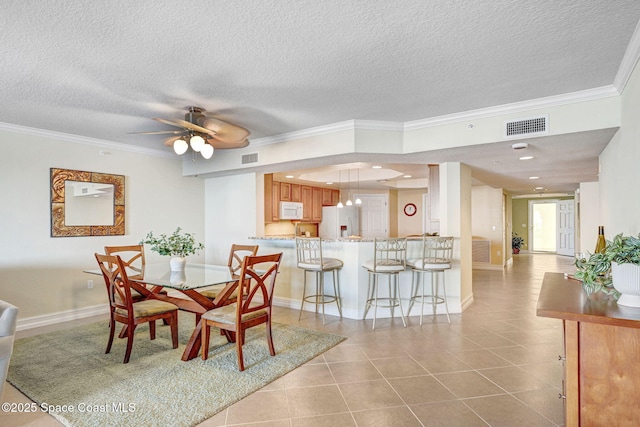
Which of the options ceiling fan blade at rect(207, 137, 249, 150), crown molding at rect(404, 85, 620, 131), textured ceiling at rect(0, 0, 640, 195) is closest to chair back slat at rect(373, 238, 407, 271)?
crown molding at rect(404, 85, 620, 131)

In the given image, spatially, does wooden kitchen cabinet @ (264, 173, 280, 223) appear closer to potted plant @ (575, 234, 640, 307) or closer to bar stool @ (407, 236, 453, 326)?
bar stool @ (407, 236, 453, 326)

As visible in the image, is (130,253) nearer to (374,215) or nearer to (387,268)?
(387,268)

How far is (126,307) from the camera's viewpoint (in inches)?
119

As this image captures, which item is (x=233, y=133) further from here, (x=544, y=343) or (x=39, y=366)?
(x=544, y=343)

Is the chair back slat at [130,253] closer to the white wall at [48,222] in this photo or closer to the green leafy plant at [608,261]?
the white wall at [48,222]

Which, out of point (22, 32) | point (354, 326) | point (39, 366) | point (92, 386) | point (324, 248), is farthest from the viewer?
point (324, 248)

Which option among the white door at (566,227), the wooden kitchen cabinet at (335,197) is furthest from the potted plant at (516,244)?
the wooden kitchen cabinet at (335,197)

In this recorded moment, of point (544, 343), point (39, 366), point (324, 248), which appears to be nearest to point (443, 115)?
point (324, 248)

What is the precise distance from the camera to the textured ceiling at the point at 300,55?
194 cm

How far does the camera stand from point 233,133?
11.2 feet

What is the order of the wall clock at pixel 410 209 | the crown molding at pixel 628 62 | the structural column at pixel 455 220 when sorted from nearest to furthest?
1. the crown molding at pixel 628 62
2. the structural column at pixel 455 220
3. the wall clock at pixel 410 209

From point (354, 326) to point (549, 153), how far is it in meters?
3.12

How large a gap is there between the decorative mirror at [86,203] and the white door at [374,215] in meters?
5.58

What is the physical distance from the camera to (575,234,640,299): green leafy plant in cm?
166
